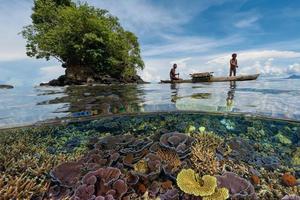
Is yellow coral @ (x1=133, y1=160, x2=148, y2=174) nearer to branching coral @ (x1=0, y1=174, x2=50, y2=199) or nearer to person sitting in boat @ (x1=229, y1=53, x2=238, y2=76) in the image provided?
branching coral @ (x1=0, y1=174, x2=50, y2=199)

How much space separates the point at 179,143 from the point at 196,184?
1534 mm

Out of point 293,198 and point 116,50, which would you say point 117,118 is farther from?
point 116,50

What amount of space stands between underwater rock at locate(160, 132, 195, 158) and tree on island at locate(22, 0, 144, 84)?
30301 mm

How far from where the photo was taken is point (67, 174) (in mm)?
→ 5203

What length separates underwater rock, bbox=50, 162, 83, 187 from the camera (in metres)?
5.06

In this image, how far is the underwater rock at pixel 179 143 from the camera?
581 centimetres

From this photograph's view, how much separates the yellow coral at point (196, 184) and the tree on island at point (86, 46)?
31844mm

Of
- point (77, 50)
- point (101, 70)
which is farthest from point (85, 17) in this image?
point (101, 70)

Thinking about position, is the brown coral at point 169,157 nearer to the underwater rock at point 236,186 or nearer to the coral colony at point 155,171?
the coral colony at point 155,171

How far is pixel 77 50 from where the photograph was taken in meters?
35.2

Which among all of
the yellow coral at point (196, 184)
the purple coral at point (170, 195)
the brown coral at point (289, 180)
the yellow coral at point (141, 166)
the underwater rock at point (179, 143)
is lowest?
the brown coral at point (289, 180)

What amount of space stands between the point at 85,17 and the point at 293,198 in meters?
35.4

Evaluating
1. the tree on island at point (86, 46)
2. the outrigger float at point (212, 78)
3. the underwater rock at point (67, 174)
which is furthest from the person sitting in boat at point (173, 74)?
the underwater rock at point (67, 174)

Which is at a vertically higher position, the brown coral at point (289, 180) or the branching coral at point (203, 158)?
the branching coral at point (203, 158)
